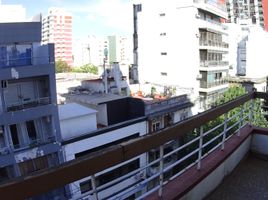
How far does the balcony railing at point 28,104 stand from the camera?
958 centimetres

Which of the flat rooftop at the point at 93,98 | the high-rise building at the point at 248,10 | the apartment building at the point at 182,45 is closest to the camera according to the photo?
the flat rooftop at the point at 93,98

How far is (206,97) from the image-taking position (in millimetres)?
22422

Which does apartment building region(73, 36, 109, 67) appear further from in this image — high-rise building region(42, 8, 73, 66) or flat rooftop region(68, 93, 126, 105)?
flat rooftop region(68, 93, 126, 105)

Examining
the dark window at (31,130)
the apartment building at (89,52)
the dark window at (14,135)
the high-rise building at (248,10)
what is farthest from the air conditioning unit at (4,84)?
the apartment building at (89,52)

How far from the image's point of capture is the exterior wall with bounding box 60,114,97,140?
11.0m

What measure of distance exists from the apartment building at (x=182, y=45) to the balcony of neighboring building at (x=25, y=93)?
44.0 feet

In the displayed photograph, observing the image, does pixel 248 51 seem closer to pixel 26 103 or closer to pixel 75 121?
pixel 75 121

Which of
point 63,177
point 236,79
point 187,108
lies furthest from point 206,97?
point 63,177

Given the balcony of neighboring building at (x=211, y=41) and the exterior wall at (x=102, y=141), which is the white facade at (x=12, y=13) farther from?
the balcony of neighboring building at (x=211, y=41)

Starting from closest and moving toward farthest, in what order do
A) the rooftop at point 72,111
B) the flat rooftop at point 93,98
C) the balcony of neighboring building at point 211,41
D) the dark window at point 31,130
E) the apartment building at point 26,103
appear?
the apartment building at point 26,103 < the dark window at point 31,130 < the rooftop at point 72,111 < the flat rooftop at point 93,98 < the balcony of neighboring building at point 211,41

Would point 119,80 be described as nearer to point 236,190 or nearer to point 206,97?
point 206,97

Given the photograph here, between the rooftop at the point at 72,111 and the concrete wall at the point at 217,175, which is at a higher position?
the concrete wall at the point at 217,175

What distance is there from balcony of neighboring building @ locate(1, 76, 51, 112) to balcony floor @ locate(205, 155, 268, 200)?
7.80 metres

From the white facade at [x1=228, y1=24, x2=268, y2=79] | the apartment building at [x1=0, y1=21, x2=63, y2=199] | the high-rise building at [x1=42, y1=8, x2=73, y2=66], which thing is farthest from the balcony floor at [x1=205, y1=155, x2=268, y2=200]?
the high-rise building at [x1=42, y1=8, x2=73, y2=66]
